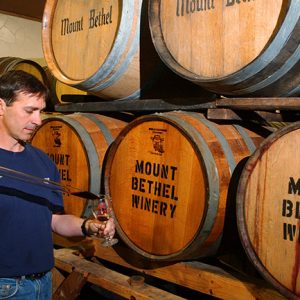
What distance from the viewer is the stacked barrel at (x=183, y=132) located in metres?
1.73

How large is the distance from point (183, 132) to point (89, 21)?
1125 millimetres

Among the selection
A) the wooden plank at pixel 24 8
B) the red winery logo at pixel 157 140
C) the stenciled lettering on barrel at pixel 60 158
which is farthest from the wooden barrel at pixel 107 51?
the wooden plank at pixel 24 8

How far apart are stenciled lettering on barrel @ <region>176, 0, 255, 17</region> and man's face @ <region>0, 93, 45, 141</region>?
835mm

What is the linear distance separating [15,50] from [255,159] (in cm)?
583

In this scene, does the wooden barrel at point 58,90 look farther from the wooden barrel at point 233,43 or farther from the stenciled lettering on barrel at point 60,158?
the wooden barrel at point 233,43

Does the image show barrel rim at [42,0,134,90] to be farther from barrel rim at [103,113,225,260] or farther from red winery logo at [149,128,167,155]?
red winery logo at [149,128,167,155]

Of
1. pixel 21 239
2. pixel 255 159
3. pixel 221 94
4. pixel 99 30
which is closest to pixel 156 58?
pixel 99 30

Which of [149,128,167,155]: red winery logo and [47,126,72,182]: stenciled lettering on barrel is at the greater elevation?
[149,128,167,155]: red winery logo

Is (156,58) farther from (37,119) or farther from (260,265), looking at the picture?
(260,265)

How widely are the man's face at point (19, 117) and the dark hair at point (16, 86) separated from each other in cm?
2

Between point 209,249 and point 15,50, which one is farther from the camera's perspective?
point 15,50

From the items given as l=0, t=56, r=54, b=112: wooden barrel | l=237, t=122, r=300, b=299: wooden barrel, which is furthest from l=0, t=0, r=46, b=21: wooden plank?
l=237, t=122, r=300, b=299: wooden barrel

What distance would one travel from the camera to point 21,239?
1.90 metres

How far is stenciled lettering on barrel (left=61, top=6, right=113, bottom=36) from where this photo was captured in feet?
8.38
